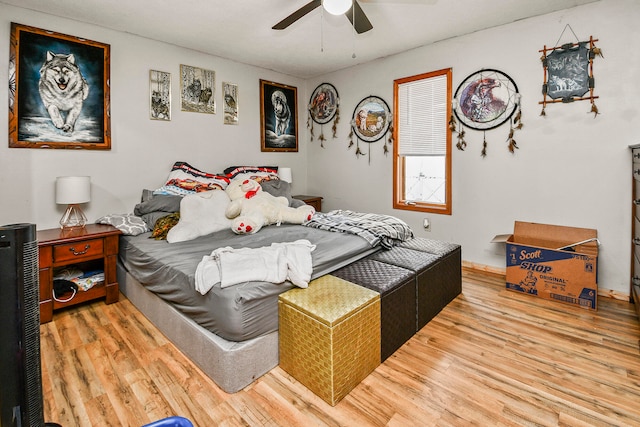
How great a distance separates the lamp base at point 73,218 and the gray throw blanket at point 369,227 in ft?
6.64

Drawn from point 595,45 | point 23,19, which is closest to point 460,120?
point 595,45

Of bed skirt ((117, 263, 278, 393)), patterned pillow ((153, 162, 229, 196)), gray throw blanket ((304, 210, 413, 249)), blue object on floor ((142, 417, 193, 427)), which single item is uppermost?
patterned pillow ((153, 162, 229, 196))

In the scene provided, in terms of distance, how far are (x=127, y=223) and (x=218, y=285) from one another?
166 centimetres

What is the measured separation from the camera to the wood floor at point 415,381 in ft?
5.20

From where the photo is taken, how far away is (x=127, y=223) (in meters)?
2.98

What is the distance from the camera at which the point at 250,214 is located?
304cm

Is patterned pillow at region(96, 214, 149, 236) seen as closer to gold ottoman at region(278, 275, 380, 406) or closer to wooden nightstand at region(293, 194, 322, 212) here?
gold ottoman at region(278, 275, 380, 406)

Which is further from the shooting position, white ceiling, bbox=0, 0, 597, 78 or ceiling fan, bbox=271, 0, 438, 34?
white ceiling, bbox=0, 0, 597, 78

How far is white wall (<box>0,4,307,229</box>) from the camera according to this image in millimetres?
2867

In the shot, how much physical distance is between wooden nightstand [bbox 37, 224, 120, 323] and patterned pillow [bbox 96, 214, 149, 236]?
0.05 meters

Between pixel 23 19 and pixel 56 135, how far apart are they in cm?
95

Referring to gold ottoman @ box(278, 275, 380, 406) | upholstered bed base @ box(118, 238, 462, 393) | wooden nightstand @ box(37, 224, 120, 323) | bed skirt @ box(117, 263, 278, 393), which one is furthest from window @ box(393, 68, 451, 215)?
wooden nightstand @ box(37, 224, 120, 323)

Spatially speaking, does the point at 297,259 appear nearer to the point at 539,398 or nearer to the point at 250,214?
the point at 250,214

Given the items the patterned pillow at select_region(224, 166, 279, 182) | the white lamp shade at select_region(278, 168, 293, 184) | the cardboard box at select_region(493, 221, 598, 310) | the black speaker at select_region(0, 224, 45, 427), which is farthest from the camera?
the white lamp shade at select_region(278, 168, 293, 184)
